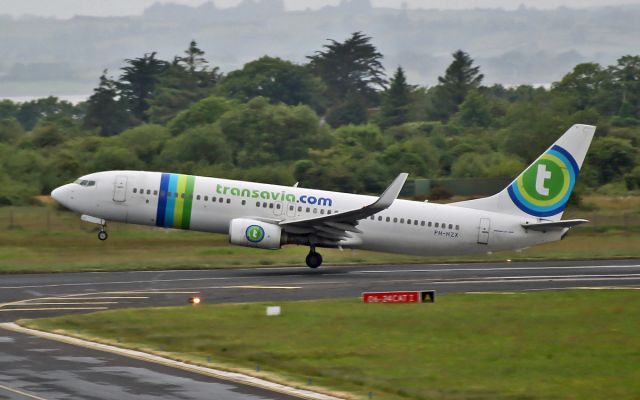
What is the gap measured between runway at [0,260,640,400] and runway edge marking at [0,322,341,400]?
386mm

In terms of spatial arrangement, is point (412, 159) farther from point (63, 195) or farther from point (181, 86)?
point (181, 86)

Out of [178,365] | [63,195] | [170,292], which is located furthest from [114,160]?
[178,365]

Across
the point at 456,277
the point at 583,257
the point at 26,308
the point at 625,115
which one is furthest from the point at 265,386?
the point at 625,115

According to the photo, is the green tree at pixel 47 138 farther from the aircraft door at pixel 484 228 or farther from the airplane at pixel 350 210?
the aircraft door at pixel 484 228

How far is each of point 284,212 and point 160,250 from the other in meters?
9.07

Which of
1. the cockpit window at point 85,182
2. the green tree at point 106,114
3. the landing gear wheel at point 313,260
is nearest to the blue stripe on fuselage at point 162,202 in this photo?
the cockpit window at point 85,182

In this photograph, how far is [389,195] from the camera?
44500 millimetres

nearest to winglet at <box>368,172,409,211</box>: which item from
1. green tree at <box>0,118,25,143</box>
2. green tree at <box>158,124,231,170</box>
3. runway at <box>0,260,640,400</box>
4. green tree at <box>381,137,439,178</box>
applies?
runway at <box>0,260,640,400</box>

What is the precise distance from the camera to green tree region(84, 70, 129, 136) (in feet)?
517

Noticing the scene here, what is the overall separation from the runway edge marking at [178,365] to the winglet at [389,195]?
16.8 m

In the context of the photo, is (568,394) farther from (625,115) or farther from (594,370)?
(625,115)

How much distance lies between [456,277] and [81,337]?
18387 mm

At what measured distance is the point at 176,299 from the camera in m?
A: 37.2

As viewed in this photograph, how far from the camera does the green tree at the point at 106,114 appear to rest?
157625 millimetres
